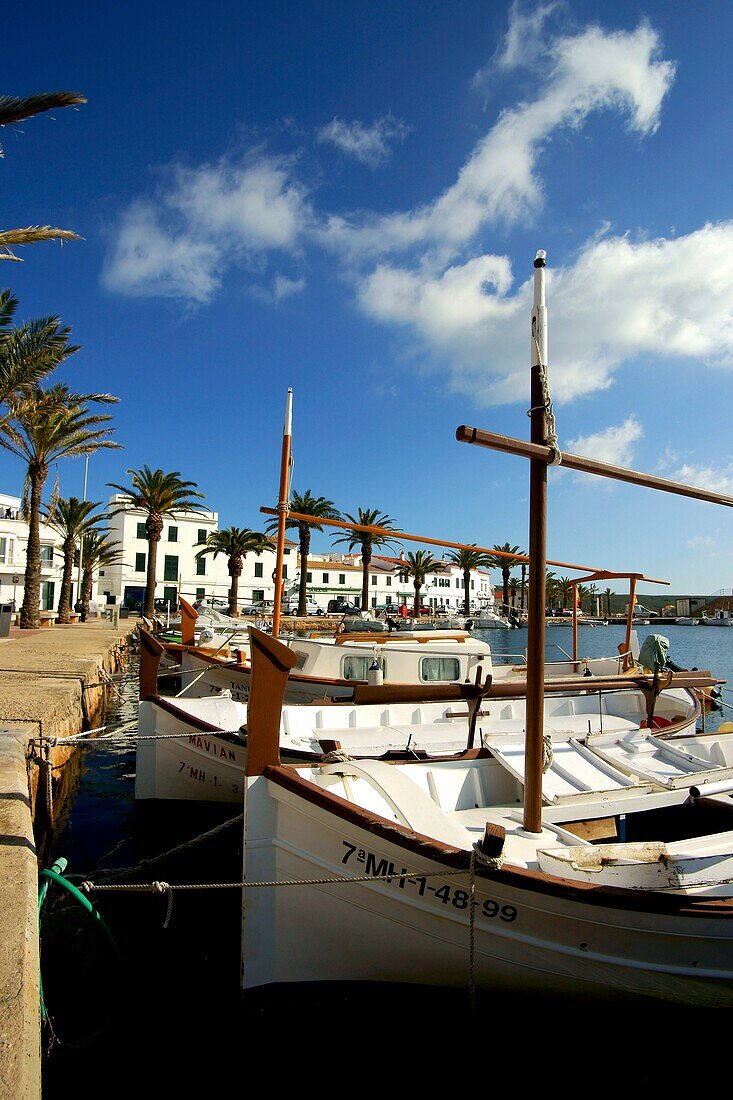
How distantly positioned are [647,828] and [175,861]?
21.1 ft

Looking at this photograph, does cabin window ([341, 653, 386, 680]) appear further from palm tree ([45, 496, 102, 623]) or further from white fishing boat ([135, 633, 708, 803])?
palm tree ([45, 496, 102, 623])

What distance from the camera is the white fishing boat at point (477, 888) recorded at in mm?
4621

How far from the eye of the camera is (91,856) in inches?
354

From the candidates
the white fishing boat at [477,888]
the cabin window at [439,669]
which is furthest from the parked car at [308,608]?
the white fishing boat at [477,888]

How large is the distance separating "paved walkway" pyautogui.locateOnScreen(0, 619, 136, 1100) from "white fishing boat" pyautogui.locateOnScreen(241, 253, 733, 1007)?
1637 millimetres

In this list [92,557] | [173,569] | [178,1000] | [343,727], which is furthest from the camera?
[173,569]

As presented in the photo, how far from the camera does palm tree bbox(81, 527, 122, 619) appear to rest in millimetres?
52188

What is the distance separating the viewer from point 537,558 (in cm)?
577

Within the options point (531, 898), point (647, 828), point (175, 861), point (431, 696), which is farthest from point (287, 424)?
point (531, 898)

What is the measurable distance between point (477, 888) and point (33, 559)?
95.6 ft

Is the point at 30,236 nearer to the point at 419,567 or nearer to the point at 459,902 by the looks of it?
the point at 459,902

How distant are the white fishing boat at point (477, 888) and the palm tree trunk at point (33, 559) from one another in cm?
2680

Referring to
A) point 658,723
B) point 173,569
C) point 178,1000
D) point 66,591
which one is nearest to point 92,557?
point 173,569

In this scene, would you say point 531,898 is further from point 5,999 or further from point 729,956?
point 5,999
